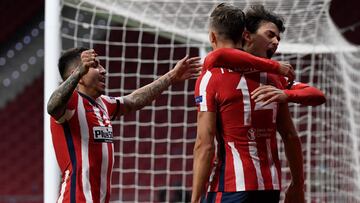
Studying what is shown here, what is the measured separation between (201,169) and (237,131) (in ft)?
0.66

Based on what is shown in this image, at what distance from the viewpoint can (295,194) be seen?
3.06m

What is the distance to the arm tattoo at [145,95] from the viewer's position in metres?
3.77

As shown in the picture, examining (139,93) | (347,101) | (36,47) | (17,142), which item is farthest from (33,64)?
(139,93)

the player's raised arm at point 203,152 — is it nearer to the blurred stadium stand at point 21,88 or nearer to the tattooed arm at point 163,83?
the tattooed arm at point 163,83

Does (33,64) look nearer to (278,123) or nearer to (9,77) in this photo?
(9,77)

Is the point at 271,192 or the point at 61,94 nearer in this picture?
the point at 271,192

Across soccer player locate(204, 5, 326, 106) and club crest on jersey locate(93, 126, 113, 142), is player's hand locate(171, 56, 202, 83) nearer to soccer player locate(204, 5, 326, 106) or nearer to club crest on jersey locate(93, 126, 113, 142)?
club crest on jersey locate(93, 126, 113, 142)

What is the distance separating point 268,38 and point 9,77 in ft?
28.6

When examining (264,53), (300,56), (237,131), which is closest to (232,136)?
(237,131)

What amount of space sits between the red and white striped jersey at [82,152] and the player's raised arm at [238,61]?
0.77 metres

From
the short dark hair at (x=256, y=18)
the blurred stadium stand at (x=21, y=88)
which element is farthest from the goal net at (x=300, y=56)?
the blurred stadium stand at (x=21, y=88)

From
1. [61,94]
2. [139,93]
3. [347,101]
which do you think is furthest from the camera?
[347,101]

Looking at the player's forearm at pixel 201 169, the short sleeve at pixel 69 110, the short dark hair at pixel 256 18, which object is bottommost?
the player's forearm at pixel 201 169

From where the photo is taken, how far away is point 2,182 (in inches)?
424
